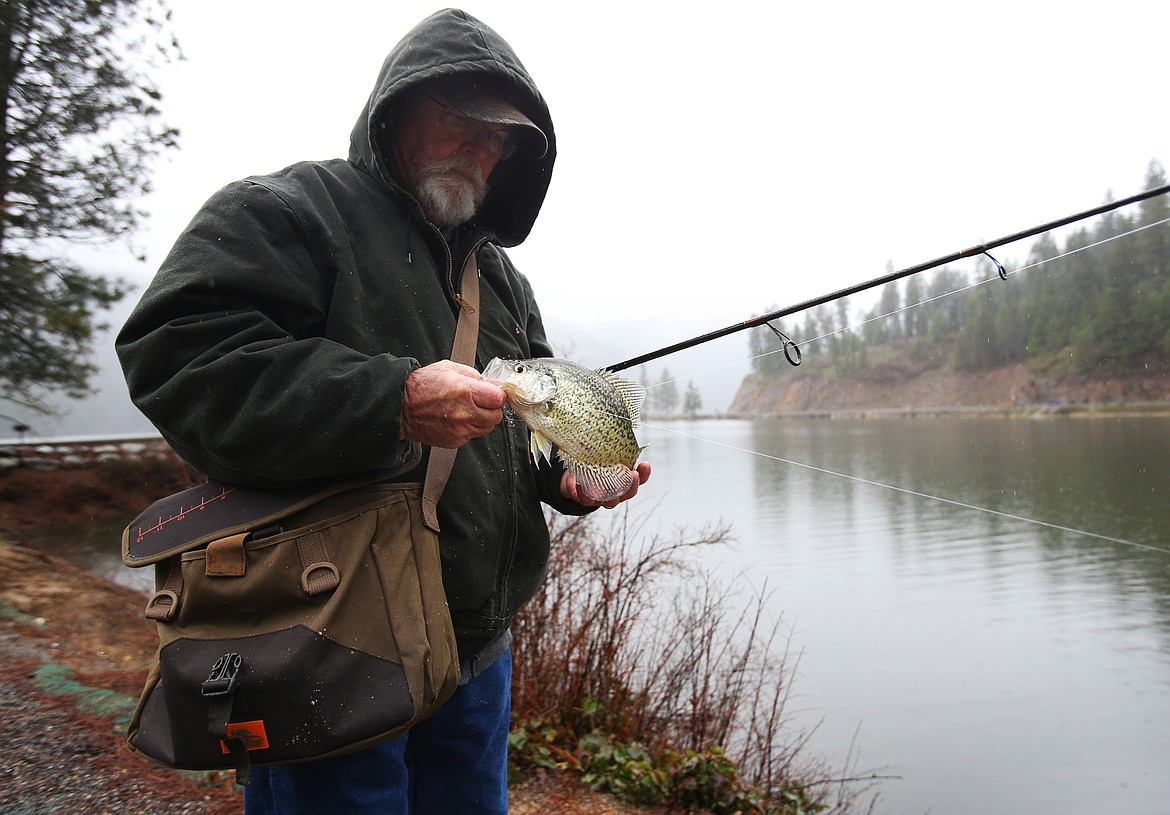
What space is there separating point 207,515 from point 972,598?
14.7 m

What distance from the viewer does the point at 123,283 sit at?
11.9 m

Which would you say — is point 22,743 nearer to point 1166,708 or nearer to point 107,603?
point 107,603

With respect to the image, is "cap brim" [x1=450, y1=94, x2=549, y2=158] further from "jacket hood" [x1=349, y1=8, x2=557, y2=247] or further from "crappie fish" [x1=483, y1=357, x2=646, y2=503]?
"crappie fish" [x1=483, y1=357, x2=646, y2=503]

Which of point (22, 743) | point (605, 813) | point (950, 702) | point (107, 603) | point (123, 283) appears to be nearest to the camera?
point (22, 743)

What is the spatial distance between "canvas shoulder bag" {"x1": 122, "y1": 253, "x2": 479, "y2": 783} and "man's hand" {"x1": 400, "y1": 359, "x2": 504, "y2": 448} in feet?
0.74

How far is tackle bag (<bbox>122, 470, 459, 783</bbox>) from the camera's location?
1.55 meters

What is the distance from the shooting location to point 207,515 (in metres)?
1.66

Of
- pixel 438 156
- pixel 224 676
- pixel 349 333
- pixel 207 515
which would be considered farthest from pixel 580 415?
pixel 224 676

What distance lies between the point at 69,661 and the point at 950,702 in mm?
9859

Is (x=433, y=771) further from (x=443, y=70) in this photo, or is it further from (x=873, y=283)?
(x=873, y=283)

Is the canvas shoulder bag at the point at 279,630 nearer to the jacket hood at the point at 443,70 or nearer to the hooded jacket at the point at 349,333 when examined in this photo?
the hooded jacket at the point at 349,333

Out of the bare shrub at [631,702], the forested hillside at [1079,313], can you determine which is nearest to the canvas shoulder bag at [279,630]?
the bare shrub at [631,702]

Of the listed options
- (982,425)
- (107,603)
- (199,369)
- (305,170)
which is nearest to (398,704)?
(199,369)

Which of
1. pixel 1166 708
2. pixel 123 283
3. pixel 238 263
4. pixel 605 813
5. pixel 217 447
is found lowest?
pixel 1166 708
